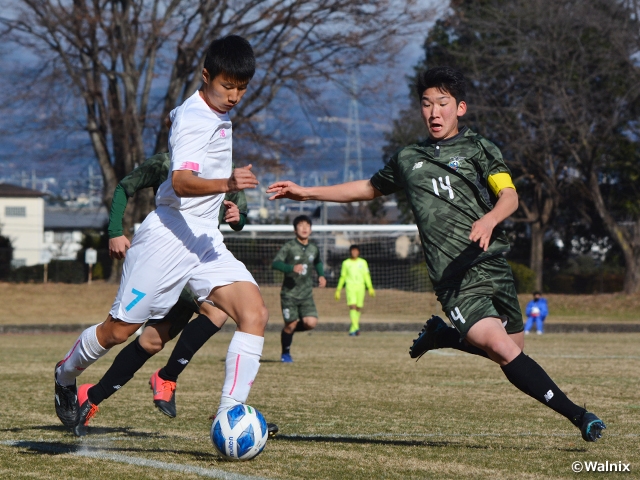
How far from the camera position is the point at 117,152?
3250 centimetres

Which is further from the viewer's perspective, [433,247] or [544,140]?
[544,140]

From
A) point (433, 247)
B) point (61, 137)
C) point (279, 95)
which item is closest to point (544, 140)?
point (279, 95)

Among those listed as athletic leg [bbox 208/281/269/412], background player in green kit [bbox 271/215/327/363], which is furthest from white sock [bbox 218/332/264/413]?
background player in green kit [bbox 271/215/327/363]

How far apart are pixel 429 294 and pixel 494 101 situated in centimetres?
1162

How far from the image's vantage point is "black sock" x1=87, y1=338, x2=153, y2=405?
5.70m

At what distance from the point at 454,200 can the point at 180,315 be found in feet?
7.21

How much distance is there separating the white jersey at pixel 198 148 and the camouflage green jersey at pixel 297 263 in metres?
→ 7.96

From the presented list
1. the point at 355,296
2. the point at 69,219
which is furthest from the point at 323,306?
the point at 69,219

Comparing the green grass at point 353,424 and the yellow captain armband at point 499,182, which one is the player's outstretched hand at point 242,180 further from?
the yellow captain armband at point 499,182

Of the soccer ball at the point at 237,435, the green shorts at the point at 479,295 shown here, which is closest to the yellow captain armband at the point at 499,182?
the green shorts at the point at 479,295

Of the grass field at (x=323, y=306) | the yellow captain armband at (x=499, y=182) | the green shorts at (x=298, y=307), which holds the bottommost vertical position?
the grass field at (x=323, y=306)

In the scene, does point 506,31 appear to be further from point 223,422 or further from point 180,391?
point 223,422

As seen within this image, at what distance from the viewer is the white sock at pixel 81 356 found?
5348 mm

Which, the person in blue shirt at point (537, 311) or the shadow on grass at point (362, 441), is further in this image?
the person in blue shirt at point (537, 311)
